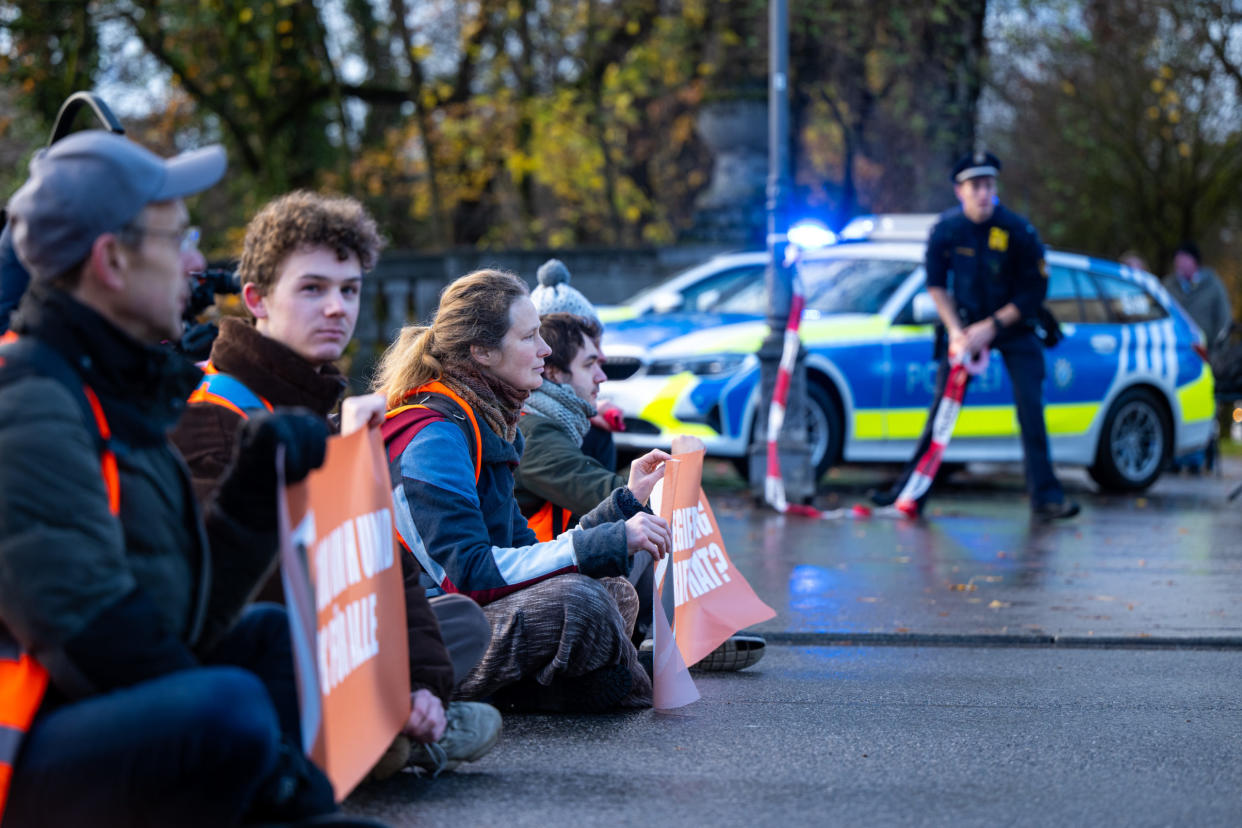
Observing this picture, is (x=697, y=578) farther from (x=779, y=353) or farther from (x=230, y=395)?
(x=779, y=353)

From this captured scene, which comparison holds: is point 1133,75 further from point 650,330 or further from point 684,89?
point 650,330

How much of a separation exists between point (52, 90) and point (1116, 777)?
21649mm

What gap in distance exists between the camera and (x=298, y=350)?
3.64m

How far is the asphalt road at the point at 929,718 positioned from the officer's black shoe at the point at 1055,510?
4.14 ft

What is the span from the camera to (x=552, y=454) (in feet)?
18.0

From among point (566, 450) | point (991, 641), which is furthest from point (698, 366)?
point (566, 450)

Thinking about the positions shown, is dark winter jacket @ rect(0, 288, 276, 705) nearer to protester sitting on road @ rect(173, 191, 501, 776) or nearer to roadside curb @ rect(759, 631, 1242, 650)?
protester sitting on road @ rect(173, 191, 501, 776)

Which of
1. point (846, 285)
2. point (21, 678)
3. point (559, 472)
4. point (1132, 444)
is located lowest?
point (1132, 444)

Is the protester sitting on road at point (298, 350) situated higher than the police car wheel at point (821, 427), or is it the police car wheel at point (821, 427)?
the protester sitting on road at point (298, 350)

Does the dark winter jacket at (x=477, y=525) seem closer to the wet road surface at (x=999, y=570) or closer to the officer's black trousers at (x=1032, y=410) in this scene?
the wet road surface at (x=999, y=570)

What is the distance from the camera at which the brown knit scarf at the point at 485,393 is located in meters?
4.73

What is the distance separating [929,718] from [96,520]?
3127mm

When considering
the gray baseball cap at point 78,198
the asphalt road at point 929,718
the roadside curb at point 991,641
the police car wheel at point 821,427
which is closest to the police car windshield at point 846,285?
the police car wheel at point 821,427

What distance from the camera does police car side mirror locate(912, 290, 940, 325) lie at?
11.5 m
